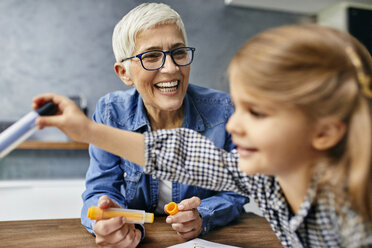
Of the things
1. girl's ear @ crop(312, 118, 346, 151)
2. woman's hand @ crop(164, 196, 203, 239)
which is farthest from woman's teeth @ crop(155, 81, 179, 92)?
girl's ear @ crop(312, 118, 346, 151)

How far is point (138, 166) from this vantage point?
101 cm

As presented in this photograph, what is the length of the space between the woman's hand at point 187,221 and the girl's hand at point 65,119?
0.31m

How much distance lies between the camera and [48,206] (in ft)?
5.81

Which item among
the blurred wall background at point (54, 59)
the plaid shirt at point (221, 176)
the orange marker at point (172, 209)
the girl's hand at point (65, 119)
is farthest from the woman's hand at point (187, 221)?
the blurred wall background at point (54, 59)

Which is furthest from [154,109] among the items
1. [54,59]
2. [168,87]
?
[54,59]

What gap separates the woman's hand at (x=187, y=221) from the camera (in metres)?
0.74

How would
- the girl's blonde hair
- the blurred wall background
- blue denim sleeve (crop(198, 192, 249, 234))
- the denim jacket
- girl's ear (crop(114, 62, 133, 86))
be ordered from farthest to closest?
the blurred wall background, girl's ear (crop(114, 62, 133, 86)), the denim jacket, blue denim sleeve (crop(198, 192, 249, 234)), the girl's blonde hair

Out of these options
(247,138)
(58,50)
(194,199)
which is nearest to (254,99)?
(247,138)

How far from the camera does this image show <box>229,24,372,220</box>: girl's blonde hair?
17.7 inches

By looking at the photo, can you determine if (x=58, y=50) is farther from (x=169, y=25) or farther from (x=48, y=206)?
(x=169, y=25)

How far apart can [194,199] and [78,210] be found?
118 centimetres

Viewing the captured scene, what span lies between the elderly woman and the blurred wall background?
1.03 m

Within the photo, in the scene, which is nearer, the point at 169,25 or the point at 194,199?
the point at 194,199

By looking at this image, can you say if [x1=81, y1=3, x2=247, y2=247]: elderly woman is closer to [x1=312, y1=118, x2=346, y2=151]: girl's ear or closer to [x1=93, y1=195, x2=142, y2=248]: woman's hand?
[x1=93, y1=195, x2=142, y2=248]: woman's hand
